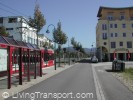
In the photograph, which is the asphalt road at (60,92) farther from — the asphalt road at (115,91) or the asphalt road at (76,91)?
the asphalt road at (115,91)

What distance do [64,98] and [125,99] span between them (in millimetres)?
2602

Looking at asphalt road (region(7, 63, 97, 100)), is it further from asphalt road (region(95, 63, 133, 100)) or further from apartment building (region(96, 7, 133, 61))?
apartment building (region(96, 7, 133, 61))

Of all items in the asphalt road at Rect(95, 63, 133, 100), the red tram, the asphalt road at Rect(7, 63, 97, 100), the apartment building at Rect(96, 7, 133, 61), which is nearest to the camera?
the asphalt road at Rect(7, 63, 97, 100)

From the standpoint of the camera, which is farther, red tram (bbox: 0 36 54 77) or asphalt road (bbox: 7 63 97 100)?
red tram (bbox: 0 36 54 77)

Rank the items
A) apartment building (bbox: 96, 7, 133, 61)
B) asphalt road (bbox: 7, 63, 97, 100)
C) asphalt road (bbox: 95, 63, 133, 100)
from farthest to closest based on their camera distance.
Answer: apartment building (bbox: 96, 7, 133, 61) → asphalt road (bbox: 95, 63, 133, 100) → asphalt road (bbox: 7, 63, 97, 100)

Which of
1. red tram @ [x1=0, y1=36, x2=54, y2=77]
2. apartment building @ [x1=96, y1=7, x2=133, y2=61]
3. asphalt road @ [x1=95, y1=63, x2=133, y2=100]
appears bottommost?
asphalt road @ [x1=95, y1=63, x2=133, y2=100]

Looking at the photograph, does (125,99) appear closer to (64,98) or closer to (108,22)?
(64,98)

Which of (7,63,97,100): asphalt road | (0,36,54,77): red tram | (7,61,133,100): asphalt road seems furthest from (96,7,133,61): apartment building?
(7,63,97,100): asphalt road

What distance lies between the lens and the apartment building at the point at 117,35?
91.4 meters

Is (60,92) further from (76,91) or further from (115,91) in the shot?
(115,91)

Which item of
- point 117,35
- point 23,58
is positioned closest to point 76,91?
point 23,58

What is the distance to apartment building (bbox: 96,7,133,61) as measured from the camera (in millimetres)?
91438

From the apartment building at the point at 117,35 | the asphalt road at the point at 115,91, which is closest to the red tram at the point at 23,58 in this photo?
the asphalt road at the point at 115,91

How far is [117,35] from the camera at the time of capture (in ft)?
302
